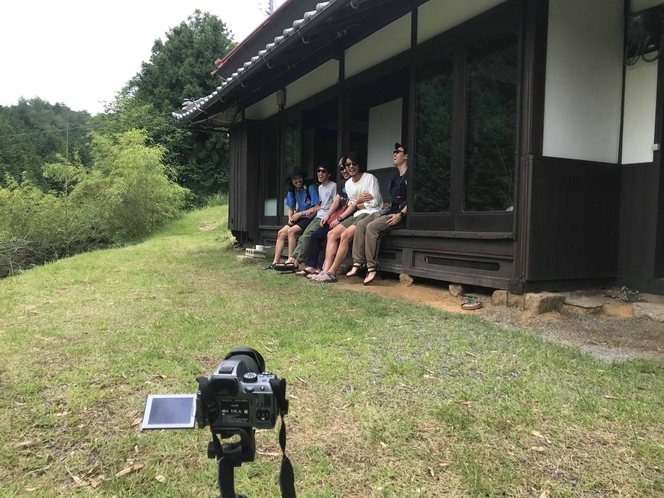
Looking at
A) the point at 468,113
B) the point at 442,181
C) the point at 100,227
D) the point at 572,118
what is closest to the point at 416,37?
the point at 468,113

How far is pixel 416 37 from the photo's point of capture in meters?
5.05

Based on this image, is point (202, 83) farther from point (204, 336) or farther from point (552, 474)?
point (552, 474)

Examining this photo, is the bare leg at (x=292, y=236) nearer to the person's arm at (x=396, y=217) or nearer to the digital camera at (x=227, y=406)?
the person's arm at (x=396, y=217)

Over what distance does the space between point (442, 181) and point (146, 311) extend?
301cm

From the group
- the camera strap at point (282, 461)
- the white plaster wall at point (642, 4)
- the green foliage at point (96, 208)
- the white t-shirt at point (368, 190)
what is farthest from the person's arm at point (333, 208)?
the green foliage at point (96, 208)

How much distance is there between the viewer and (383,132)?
805 cm

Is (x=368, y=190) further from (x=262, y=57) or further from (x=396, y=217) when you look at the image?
(x=262, y=57)

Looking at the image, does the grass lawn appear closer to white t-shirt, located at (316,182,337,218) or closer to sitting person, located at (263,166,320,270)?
white t-shirt, located at (316,182,337,218)

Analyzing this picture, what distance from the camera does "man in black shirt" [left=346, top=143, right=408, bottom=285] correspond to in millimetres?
5141

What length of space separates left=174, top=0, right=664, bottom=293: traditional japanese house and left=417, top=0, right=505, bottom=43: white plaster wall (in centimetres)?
1

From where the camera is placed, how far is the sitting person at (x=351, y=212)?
5508 mm

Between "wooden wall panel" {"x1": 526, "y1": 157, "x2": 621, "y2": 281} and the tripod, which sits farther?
"wooden wall panel" {"x1": 526, "y1": 157, "x2": 621, "y2": 281}

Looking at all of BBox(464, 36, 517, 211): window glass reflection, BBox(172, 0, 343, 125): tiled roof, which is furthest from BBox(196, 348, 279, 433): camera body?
BBox(172, 0, 343, 125): tiled roof

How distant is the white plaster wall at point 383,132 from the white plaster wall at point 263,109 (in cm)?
177
